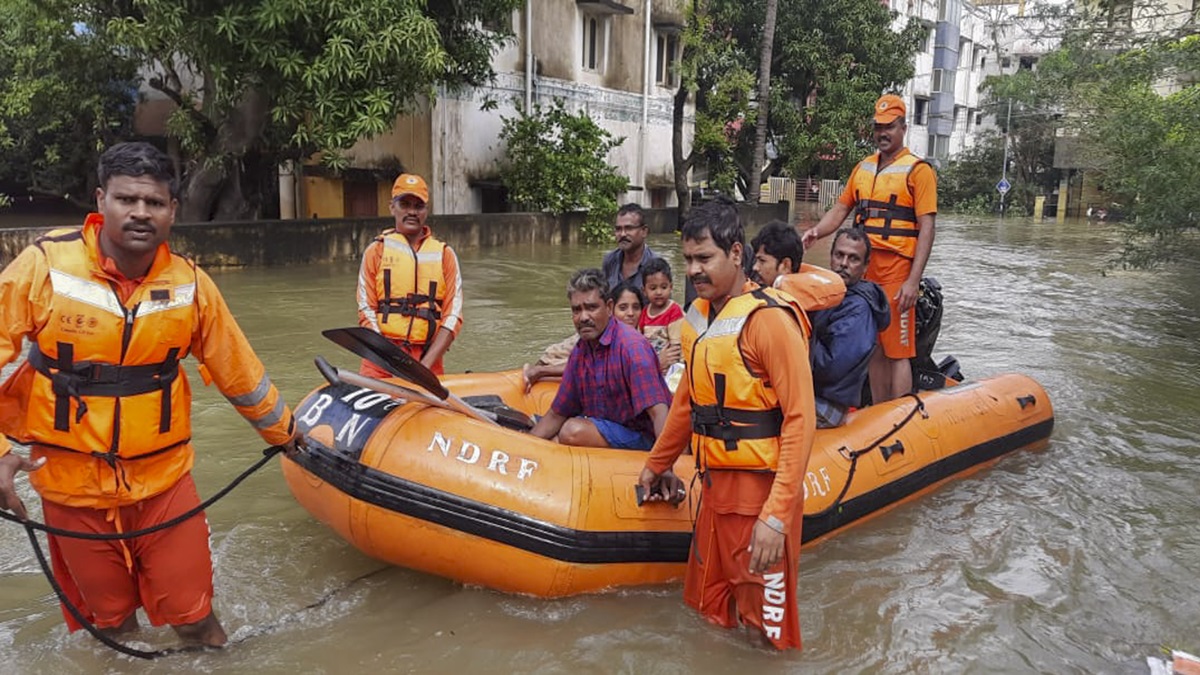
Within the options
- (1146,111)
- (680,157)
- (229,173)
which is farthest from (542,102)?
(1146,111)

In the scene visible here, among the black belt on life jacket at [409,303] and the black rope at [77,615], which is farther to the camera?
the black belt on life jacket at [409,303]

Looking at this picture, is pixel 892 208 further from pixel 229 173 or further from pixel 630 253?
pixel 229 173

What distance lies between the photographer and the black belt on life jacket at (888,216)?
15.8 feet

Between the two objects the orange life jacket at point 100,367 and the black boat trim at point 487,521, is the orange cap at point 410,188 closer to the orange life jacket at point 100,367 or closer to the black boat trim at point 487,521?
the black boat trim at point 487,521

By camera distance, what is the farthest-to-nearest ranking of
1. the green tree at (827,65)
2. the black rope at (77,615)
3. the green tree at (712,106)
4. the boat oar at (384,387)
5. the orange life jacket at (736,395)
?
→ 1. the green tree at (827,65)
2. the green tree at (712,106)
3. the boat oar at (384,387)
4. the orange life jacket at (736,395)
5. the black rope at (77,615)

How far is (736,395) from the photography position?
2.70 m

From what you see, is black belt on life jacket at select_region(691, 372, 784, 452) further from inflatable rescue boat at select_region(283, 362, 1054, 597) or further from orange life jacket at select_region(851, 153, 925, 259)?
orange life jacket at select_region(851, 153, 925, 259)

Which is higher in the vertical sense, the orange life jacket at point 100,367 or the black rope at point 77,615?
the orange life jacket at point 100,367

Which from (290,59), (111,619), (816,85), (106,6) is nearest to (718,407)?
(111,619)

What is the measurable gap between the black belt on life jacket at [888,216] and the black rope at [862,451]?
87 centimetres

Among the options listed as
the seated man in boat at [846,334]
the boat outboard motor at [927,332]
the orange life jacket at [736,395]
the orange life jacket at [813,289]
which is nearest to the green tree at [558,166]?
the boat outboard motor at [927,332]

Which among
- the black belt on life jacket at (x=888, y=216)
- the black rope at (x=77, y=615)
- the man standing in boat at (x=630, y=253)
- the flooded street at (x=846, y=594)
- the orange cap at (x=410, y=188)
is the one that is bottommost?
the flooded street at (x=846, y=594)

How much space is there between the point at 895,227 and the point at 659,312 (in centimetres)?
133

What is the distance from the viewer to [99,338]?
2.39m
